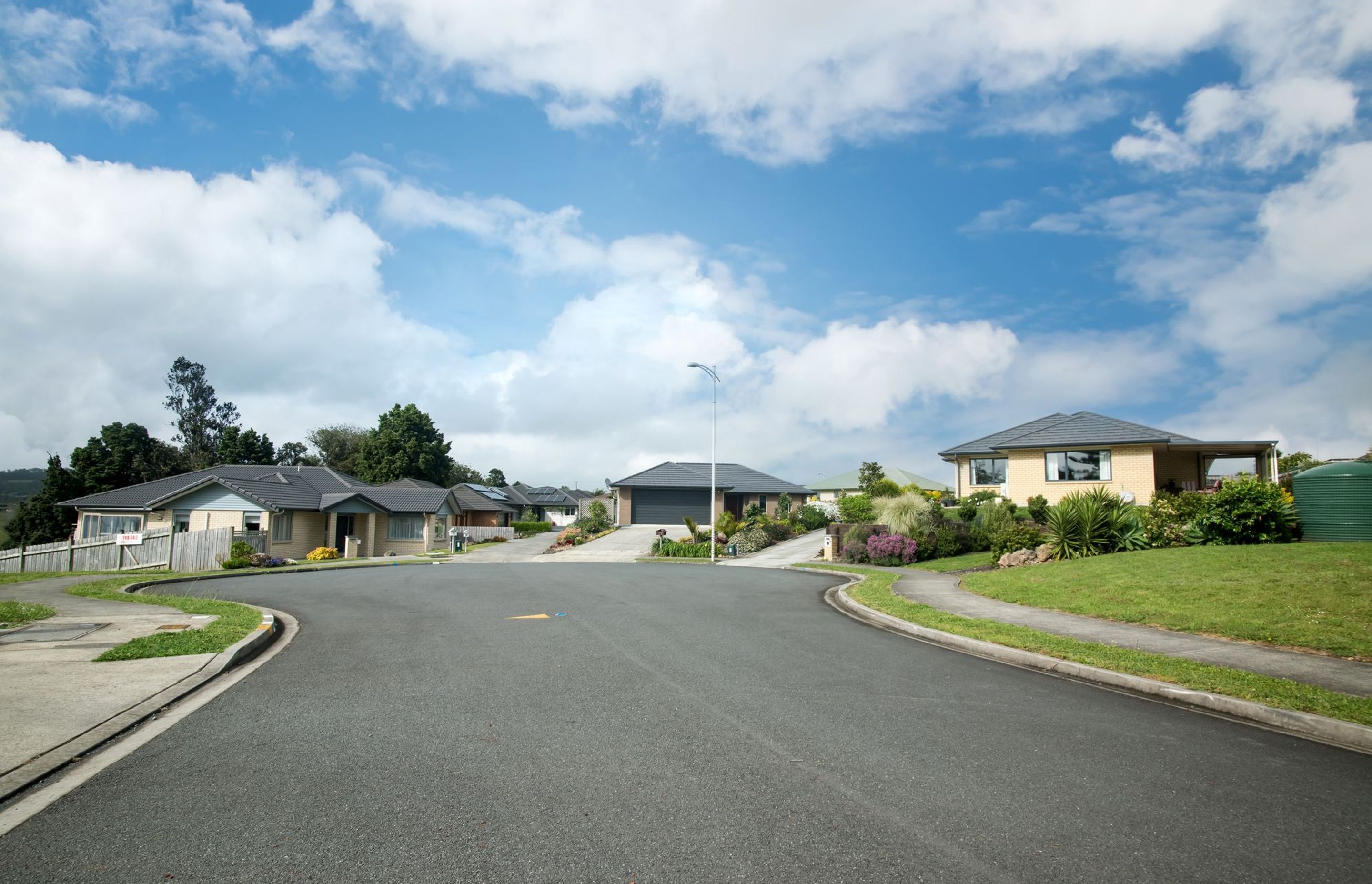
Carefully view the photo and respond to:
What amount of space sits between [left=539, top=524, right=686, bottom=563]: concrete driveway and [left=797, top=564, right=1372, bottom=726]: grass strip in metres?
23.3

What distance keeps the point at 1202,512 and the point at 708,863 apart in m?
18.9

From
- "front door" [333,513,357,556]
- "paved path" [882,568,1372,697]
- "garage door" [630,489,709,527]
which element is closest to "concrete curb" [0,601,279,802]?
"paved path" [882,568,1372,697]

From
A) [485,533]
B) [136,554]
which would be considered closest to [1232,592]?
[136,554]

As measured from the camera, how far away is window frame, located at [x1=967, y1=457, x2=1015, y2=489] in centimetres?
4234

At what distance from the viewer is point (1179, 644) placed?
10.5m

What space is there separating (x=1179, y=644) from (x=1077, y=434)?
26.2 m

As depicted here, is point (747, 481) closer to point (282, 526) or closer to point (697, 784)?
point (282, 526)

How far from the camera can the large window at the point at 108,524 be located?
3997 centimetres

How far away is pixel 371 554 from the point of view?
4416 cm

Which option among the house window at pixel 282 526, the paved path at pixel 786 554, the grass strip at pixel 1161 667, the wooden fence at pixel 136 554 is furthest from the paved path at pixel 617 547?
the grass strip at pixel 1161 667

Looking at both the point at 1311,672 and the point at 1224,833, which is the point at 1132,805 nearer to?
the point at 1224,833

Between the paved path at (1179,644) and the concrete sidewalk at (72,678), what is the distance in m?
11.6

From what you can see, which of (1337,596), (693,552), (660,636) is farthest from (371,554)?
(1337,596)

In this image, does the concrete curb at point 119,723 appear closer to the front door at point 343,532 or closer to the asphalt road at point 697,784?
the asphalt road at point 697,784
